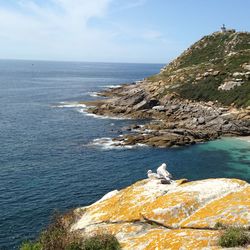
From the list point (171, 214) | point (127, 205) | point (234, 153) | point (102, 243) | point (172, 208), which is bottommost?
point (234, 153)

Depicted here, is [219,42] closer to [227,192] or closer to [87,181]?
[87,181]

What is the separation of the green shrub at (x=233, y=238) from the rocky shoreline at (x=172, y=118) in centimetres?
6114

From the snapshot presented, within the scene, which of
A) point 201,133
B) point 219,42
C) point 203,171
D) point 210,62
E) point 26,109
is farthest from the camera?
point 219,42

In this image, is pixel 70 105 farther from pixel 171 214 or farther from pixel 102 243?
pixel 102 243

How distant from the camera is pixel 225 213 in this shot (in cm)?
1499

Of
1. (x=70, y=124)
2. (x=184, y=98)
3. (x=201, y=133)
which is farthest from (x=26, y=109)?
(x=201, y=133)

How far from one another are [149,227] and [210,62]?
443ft

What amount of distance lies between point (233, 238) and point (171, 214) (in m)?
3.83

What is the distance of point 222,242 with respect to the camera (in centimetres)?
1275

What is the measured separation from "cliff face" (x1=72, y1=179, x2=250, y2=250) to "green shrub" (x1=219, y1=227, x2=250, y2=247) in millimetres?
355

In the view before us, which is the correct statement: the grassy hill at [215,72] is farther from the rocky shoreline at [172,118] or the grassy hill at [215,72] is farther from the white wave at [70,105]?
the white wave at [70,105]

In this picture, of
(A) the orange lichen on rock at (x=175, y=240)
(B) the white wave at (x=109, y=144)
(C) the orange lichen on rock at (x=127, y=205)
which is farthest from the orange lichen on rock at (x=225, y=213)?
(B) the white wave at (x=109, y=144)

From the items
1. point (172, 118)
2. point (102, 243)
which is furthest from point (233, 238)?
point (172, 118)

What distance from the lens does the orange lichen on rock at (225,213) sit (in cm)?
1452
